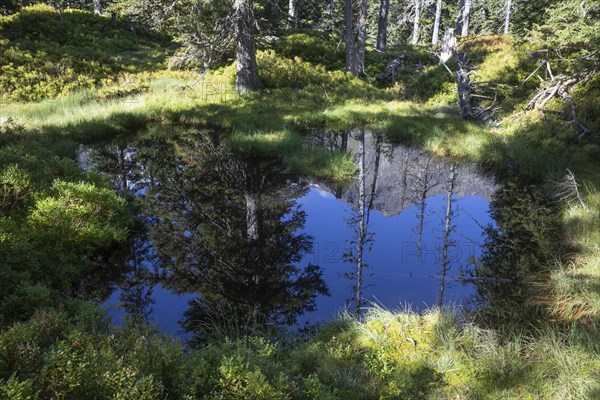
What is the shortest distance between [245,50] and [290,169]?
8118 mm

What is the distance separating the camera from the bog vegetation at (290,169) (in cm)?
340

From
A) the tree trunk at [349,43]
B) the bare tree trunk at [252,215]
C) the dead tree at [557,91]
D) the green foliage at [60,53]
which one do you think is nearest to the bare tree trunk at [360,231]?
the bare tree trunk at [252,215]

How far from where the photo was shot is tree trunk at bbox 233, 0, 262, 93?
52.0 feet

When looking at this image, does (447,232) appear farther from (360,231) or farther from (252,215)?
(252,215)

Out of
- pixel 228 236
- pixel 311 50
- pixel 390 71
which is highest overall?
pixel 311 50

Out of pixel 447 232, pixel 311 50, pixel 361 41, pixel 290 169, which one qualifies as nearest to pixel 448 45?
pixel 361 41

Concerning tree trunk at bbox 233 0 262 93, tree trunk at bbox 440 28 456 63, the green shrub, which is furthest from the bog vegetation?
the green shrub

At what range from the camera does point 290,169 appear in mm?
10594

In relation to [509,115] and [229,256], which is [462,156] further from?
[229,256]

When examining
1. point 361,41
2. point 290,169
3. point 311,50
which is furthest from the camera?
point 311,50

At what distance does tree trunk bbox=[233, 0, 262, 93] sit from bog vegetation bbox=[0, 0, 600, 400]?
0.80 ft

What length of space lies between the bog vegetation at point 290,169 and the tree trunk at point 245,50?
0.80 ft

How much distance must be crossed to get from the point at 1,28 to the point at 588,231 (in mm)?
25896

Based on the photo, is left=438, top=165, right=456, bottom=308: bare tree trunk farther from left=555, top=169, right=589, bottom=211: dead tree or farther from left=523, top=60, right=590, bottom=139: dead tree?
left=523, top=60, right=590, bottom=139: dead tree
